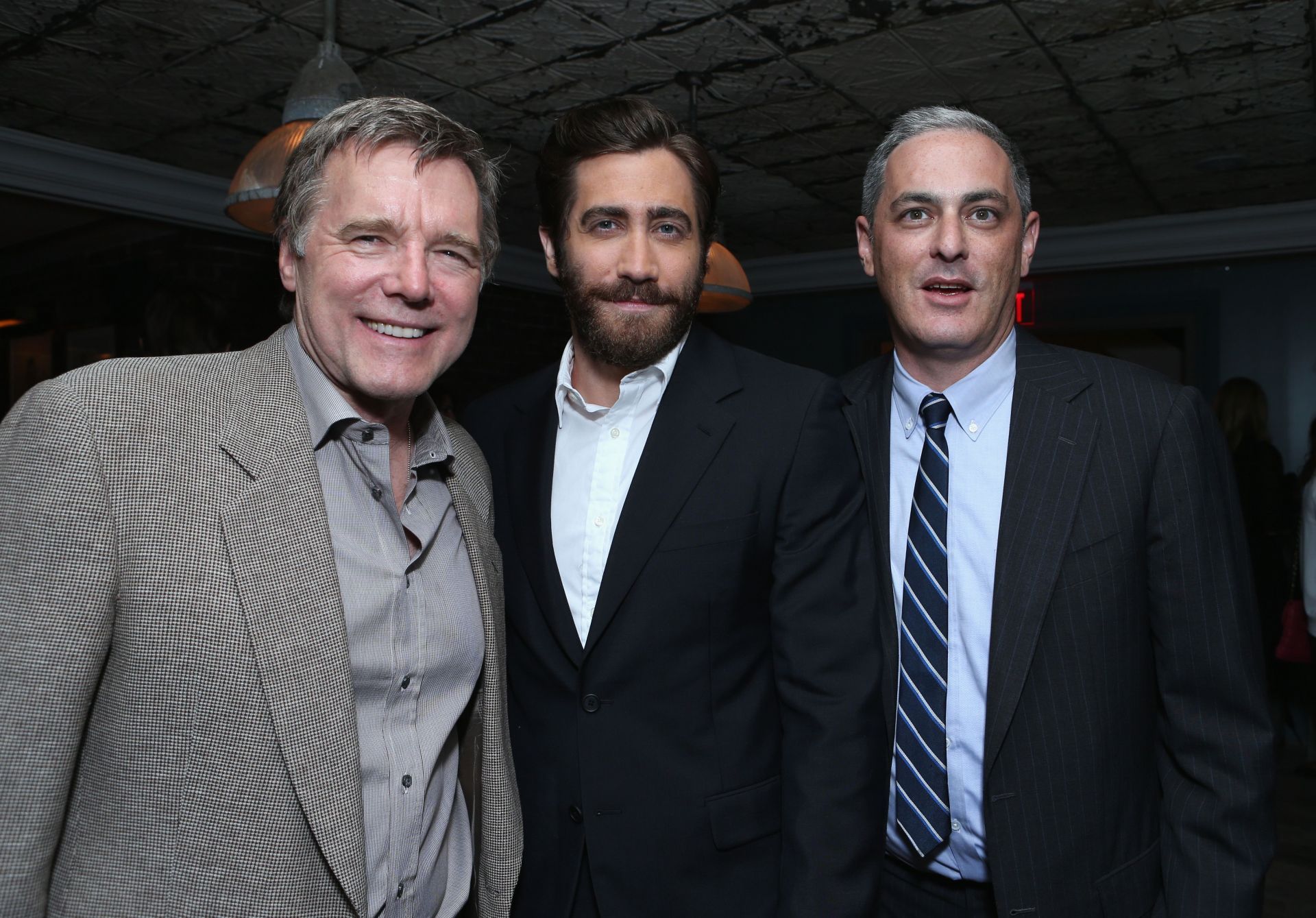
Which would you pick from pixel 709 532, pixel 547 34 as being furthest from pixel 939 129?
pixel 547 34

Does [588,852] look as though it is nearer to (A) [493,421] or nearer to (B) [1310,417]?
(A) [493,421]

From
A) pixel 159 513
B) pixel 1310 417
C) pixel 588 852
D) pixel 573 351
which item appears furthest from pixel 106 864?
pixel 1310 417

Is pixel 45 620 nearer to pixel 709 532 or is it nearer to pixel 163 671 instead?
pixel 163 671

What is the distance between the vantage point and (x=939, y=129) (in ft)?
5.23

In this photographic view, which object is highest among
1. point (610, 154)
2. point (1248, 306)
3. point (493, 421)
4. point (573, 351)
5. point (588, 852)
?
point (1248, 306)

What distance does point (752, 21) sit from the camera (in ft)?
10.9

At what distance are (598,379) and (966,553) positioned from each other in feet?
2.24

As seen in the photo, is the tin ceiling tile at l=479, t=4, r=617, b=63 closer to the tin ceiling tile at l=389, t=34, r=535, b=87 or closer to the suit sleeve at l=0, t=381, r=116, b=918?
the tin ceiling tile at l=389, t=34, r=535, b=87

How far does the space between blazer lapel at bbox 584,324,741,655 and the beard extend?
0.05 metres

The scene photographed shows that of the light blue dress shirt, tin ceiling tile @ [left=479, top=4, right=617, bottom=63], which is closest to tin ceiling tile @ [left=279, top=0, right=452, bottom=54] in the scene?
tin ceiling tile @ [left=479, top=4, right=617, bottom=63]

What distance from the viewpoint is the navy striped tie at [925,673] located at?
143 centimetres

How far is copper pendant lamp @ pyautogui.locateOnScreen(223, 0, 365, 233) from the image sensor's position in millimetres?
2299

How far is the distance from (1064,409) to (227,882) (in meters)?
1.35

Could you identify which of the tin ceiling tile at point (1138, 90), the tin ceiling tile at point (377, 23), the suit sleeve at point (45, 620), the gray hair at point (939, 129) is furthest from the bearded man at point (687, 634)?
the tin ceiling tile at point (1138, 90)
